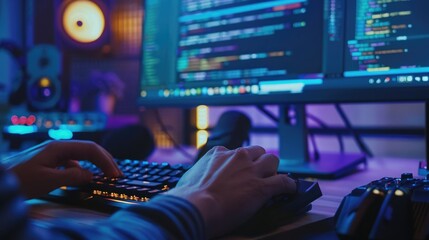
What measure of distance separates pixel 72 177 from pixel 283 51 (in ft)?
1.39

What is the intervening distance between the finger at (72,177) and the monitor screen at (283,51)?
35 centimetres

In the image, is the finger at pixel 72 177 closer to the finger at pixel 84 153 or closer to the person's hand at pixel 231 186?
the finger at pixel 84 153

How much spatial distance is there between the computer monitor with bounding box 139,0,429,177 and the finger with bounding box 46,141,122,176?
1.00ft

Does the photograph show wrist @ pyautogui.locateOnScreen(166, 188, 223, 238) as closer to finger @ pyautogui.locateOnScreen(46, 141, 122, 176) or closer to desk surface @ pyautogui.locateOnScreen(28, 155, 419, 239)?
desk surface @ pyautogui.locateOnScreen(28, 155, 419, 239)

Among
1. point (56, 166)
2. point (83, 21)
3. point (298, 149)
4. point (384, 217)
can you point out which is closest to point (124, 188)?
point (56, 166)

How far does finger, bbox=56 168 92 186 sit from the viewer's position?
Answer: 1.98 ft

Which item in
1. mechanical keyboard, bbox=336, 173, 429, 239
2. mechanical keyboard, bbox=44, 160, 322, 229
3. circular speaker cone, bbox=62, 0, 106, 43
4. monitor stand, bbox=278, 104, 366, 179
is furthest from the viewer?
circular speaker cone, bbox=62, 0, 106, 43

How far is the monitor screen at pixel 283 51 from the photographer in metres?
0.69

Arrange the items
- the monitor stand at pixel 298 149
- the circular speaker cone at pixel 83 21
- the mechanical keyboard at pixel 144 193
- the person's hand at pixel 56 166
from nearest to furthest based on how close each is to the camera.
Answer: the mechanical keyboard at pixel 144 193 < the person's hand at pixel 56 166 < the monitor stand at pixel 298 149 < the circular speaker cone at pixel 83 21

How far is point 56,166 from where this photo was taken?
0.64 metres

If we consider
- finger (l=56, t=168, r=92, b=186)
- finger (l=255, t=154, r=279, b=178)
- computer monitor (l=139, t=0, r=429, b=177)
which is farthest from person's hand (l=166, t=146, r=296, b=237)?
computer monitor (l=139, t=0, r=429, b=177)

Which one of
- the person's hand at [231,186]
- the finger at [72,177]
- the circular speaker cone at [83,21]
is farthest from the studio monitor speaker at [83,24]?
the person's hand at [231,186]

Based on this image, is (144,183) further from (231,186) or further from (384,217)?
(384,217)

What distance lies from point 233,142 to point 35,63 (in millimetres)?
718
